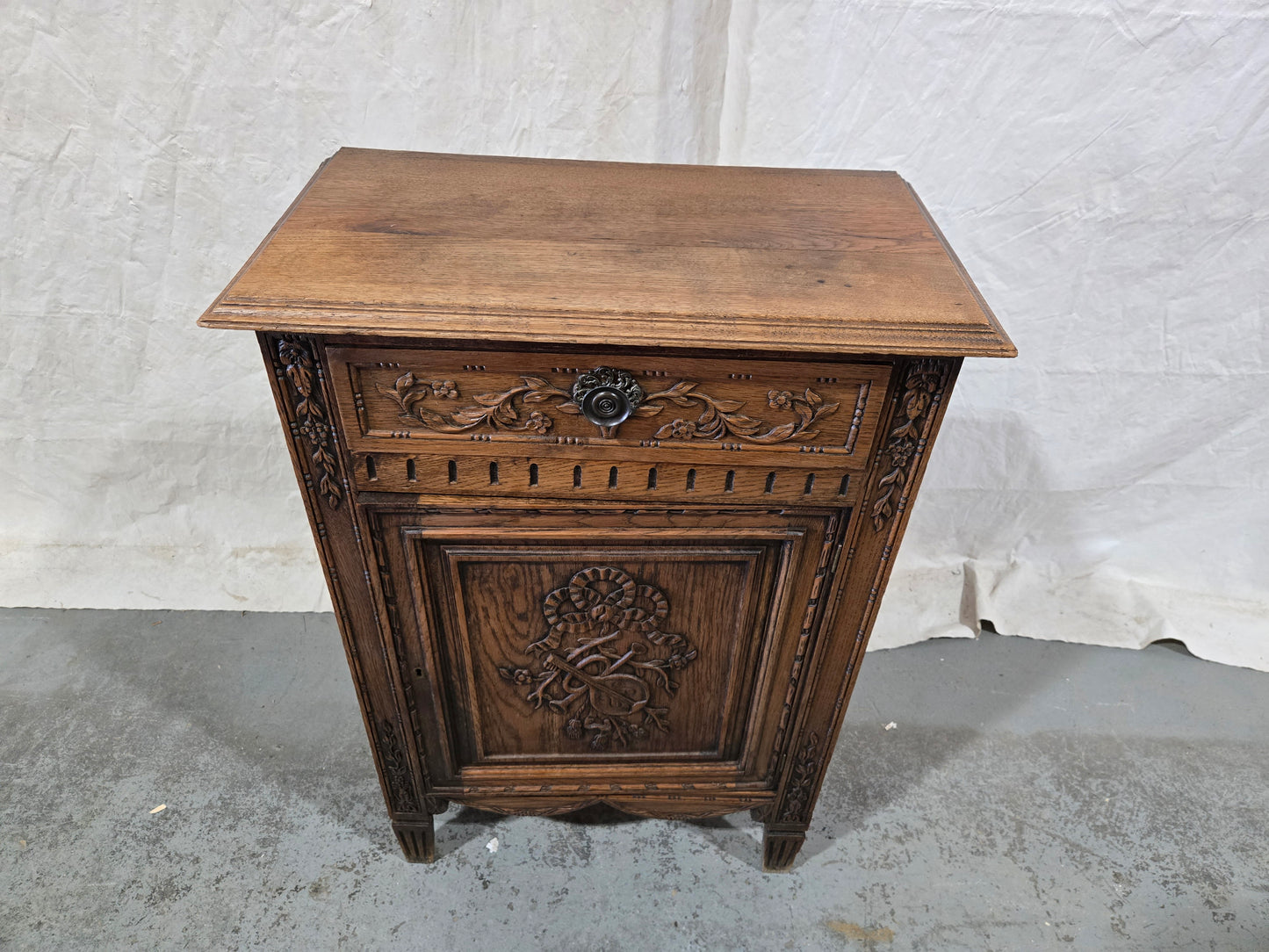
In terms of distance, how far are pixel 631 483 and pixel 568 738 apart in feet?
1.61

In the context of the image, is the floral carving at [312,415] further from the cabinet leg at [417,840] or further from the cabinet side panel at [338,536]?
the cabinet leg at [417,840]

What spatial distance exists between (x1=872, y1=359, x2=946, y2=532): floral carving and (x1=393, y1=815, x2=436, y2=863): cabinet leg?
2.81ft

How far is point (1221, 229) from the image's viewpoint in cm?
153

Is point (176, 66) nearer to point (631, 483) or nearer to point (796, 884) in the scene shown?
point (631, 483)

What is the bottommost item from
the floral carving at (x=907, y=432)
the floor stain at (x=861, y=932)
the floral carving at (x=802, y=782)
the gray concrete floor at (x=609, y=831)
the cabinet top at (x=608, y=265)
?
the gray concrete floor at (x=609, y=831)

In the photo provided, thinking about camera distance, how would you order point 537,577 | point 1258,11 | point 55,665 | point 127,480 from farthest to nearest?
1. point 127,480
2. point 55,665
3. point 1258,11
4. point 537,577

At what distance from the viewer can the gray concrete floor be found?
1.32 m

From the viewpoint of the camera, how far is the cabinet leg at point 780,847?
133 cm

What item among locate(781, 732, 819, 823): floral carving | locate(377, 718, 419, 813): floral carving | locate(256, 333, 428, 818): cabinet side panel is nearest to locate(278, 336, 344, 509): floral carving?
locate(256, 333, 428, 818): cabinet side panel

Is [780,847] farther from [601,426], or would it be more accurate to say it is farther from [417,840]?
[601,426]

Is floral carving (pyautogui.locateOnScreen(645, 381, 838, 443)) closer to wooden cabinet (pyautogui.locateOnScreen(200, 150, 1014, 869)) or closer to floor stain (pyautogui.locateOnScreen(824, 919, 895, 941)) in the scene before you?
wooden cabinet (pyautogui.locateOnScreen(200, 150, 1014, 869))

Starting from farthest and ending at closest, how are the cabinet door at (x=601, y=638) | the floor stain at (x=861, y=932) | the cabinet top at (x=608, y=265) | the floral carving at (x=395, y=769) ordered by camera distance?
1. the floor stain at (x=861, y=932)
2. the floral carving at (x=395, y=769)
3. the cabinet door at (x=601, y=638)
4. the cabinet top at (x=608, y=265)

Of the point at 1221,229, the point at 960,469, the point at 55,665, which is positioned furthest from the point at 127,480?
the point at 1221,229

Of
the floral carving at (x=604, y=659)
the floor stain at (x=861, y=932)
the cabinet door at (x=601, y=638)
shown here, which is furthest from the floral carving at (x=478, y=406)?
the floor stain at (x=861, y=932)
